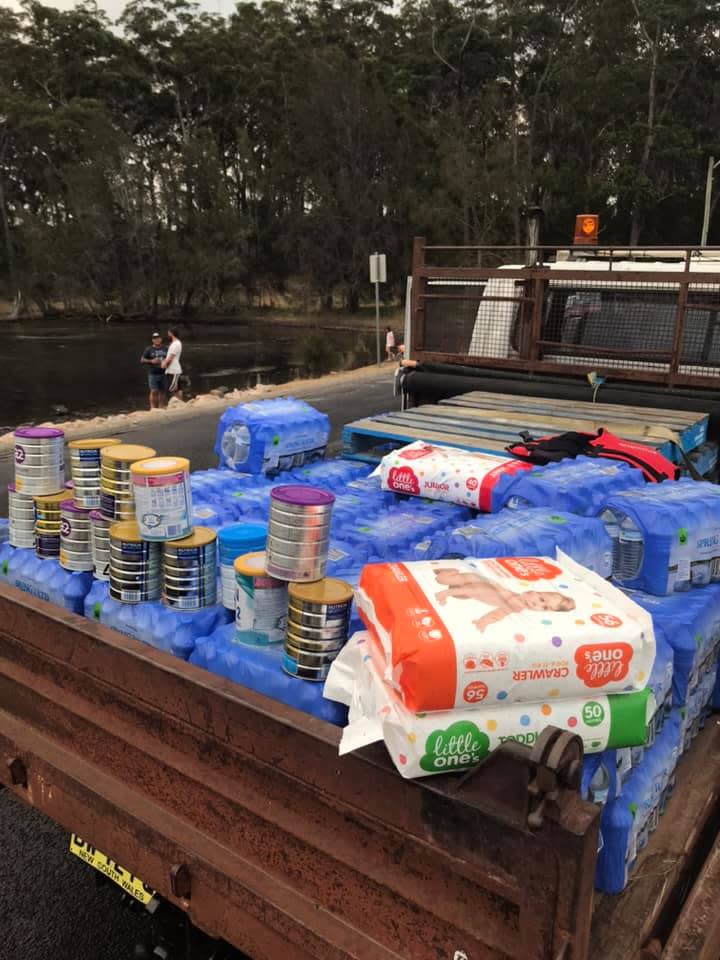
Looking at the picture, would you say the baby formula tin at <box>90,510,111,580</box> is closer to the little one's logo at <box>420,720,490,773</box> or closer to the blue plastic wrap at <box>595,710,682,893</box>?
the little one's logo at <box>420,720,490,773</box>

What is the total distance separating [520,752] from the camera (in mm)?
1674

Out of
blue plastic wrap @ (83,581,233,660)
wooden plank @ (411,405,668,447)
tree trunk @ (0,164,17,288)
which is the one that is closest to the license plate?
blue plastic wrap @ (83,581,233,660)

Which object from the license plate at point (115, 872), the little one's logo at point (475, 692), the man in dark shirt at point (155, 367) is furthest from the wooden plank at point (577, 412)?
the man in dark shirt at point (155, 367)

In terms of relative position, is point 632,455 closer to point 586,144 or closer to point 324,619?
point 324,619

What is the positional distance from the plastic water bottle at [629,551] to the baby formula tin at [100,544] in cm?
202

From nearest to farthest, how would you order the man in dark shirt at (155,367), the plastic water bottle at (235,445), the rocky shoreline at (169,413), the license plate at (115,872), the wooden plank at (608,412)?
the license plate at (115,872)
the plastic water bottle at (235,445)
the wooden plank at (608,412)
the rocky shoreline at (169,413)
the man in dark shirt at (155,367)

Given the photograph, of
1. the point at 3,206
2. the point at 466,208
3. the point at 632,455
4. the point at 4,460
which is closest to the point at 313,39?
the point at 466,208

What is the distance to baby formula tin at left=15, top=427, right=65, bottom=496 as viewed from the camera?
328 cm

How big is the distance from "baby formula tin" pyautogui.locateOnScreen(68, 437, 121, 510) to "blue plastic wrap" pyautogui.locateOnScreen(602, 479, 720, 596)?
208cm

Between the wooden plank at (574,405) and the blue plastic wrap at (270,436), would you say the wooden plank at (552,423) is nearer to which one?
the wooden plank at (574,405)

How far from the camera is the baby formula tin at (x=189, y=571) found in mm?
2721

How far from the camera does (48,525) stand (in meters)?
3.23

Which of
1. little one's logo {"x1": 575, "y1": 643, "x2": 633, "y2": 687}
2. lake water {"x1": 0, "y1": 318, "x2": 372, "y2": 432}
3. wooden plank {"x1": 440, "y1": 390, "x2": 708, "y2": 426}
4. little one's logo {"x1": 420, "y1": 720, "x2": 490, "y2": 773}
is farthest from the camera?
lake water {"x1": 0, "y1": 318, "x2": 372, "y2": 432}

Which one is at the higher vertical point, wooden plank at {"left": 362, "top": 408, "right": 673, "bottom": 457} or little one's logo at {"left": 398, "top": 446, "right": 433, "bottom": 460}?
little one's logo at {"left": 398, "top": 446, "right": 433, "bottom": 460}
